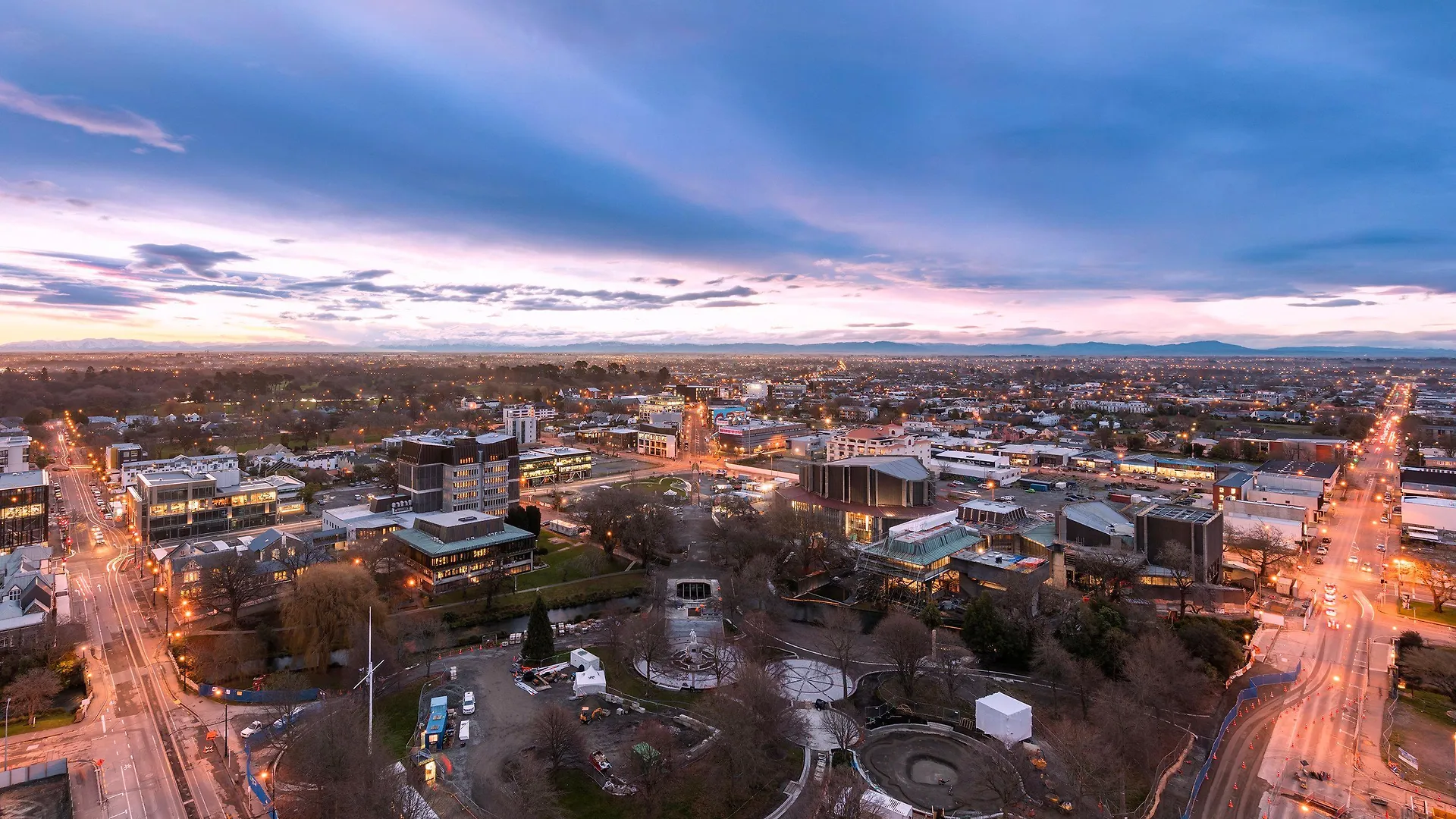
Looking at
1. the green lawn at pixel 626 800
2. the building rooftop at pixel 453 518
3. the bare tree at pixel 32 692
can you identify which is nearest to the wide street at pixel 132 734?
the bare tree at pixel 32 692

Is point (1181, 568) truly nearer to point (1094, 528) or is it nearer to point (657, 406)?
point (1094, 528)

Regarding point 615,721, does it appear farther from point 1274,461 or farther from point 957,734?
point 1274,461

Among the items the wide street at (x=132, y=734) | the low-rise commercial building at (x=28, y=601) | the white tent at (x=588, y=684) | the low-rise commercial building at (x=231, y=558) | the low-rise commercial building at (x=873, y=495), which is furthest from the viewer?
the low-rise commercial building at (x=873, y=495)

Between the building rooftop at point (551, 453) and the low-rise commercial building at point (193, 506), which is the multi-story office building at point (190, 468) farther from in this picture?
the building rooftop at point (551, 453)

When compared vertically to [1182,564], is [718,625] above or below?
below

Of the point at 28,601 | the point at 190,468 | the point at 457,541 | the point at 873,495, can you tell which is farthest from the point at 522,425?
the point at 28,601

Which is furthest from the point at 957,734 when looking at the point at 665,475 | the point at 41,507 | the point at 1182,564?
the point at 41,507
